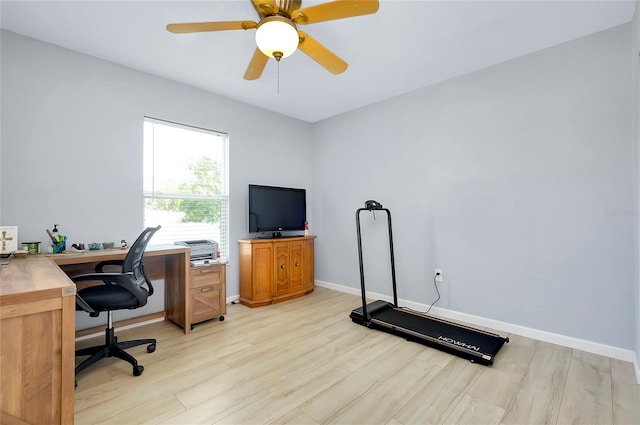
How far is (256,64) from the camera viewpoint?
2205 mm


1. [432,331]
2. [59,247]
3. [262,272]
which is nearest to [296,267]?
[262,272]

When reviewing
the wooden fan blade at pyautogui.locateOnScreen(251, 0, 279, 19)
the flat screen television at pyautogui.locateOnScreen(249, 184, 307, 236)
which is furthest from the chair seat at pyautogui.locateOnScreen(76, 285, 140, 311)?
the wooden fan blade at pyautogui.locateOnScreen(251, 0, 279, 19)

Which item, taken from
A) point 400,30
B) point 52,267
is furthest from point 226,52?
point 52,267

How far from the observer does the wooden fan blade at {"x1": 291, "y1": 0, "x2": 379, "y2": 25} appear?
1587 millimetres

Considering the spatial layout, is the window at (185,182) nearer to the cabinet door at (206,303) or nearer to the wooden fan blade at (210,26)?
the cabinet door at (206,303)

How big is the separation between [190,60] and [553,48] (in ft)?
11.2

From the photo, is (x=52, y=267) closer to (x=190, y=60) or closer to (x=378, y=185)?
(x=190, y=60)

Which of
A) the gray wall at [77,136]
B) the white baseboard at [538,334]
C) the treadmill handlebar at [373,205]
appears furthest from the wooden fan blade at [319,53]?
the white baseboard at [538,334]

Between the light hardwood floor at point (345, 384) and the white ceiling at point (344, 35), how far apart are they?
269cm

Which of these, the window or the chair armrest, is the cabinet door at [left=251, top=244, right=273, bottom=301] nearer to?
the window

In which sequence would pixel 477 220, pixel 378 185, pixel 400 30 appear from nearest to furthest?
pixel 400 30 → pixel 477 220 → pixel 378 185

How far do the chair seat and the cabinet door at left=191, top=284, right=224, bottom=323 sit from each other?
0.78 metres

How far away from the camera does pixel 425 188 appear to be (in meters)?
3.50

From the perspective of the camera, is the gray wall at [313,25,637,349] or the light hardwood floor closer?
the light hardwood floor
